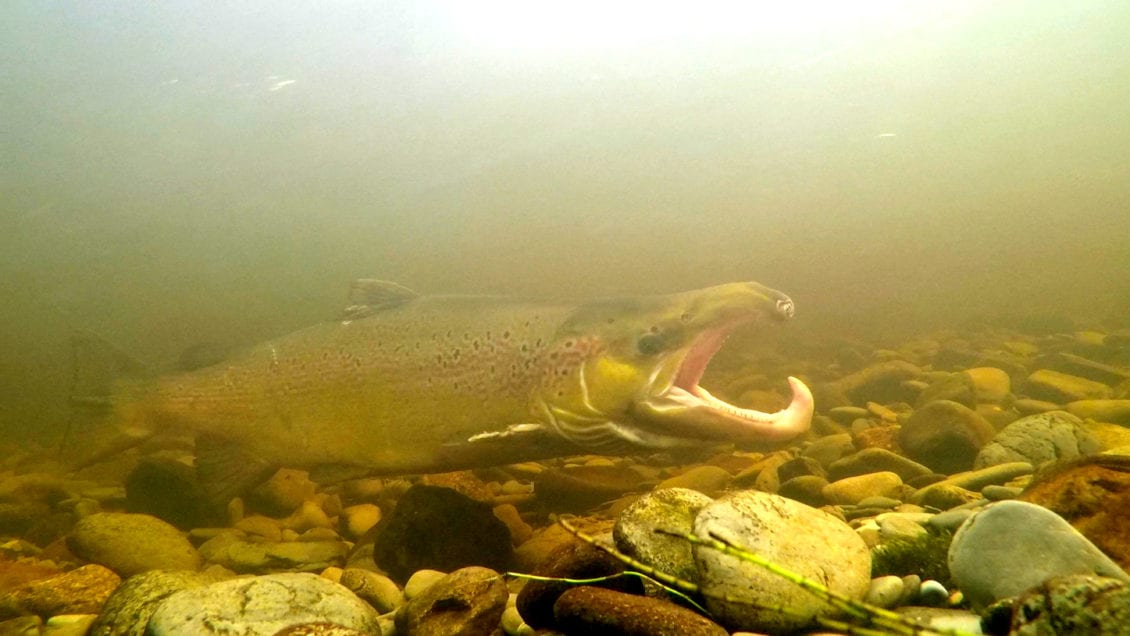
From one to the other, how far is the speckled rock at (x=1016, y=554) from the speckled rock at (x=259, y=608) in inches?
76.7

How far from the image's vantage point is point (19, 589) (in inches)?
114

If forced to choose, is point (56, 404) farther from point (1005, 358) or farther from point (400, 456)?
point (1005, 358)

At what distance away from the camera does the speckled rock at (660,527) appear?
181 centimetres

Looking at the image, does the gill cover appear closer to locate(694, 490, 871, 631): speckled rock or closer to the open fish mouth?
the open fish mouth

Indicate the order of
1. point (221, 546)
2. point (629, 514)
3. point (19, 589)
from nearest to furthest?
point (629, 514) < point (19, 589) < point (221, 546)

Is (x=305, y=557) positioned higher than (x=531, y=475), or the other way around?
(x=305, y=557)

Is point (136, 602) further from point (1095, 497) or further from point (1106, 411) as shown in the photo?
point (1106, 411)

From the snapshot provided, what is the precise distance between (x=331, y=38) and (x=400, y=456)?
26907mm

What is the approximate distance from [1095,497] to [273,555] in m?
4.09

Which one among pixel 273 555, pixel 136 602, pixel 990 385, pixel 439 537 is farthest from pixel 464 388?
pixel 990 385

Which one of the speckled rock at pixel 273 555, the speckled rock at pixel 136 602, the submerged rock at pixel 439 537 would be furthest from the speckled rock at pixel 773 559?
the speckled rock at pixel 273 555

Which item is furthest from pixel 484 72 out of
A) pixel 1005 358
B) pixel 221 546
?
pixel 221 546

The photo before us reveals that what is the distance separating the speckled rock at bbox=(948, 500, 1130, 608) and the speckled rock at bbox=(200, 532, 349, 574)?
335 centimetres

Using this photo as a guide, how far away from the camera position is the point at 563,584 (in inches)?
69.5
